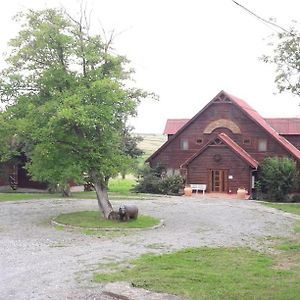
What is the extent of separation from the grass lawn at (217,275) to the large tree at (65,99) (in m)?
8.98

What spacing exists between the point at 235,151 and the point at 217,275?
96.6ft

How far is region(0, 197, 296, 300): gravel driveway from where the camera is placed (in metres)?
11.1

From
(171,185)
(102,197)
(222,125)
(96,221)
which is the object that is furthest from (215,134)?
(96,221)

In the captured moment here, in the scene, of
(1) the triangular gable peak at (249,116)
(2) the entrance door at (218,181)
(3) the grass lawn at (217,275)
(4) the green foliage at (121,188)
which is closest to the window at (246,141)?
(1) the triangular gable peak at (249,116)

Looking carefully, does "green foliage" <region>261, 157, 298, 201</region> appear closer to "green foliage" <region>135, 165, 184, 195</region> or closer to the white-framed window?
the white-framed window

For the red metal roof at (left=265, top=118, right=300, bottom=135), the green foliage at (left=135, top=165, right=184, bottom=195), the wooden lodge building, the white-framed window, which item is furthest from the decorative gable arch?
the red metal roof at (left=265, top=118, right=300, bottom=135)

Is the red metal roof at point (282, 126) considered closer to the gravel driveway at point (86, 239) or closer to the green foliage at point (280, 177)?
the green foliage at point (280, 177)

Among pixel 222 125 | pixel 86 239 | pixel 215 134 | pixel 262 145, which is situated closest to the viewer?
pixel 86 239

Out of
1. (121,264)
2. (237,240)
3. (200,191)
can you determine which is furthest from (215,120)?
(121,264)

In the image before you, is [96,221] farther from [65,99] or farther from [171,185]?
[171,185]

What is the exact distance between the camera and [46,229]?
→ 69.1 feet

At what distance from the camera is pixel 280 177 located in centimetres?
3838

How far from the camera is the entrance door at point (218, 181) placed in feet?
136

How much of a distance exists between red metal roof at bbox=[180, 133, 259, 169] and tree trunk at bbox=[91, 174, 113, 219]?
18511mm
